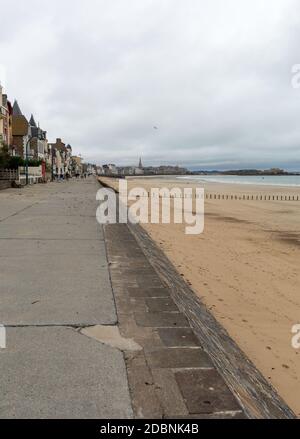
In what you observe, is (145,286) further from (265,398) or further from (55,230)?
(55,230)

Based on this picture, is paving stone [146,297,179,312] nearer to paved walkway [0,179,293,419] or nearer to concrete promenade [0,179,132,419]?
paved walkway [0,179,293,419]

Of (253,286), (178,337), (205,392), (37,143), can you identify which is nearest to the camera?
(205,392)

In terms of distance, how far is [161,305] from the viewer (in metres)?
4.71

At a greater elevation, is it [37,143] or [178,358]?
[37,143]

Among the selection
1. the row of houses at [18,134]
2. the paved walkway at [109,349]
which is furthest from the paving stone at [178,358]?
the row of houses at [18,134]

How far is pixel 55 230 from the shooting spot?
36.2 ft

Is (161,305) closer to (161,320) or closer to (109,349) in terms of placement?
(161,320)

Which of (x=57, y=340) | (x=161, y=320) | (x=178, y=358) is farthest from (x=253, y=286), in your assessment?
(x=57, y=340)

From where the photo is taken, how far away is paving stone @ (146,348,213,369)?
3176 mm

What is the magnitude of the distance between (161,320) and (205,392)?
1461mm

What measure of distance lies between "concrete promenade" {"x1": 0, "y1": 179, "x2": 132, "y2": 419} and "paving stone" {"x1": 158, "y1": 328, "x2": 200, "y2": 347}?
0.52 meters

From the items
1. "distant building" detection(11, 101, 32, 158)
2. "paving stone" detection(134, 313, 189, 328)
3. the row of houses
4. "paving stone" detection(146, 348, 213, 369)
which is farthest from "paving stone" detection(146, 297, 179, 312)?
"distant building" detection(11, 101, 32, 158)
